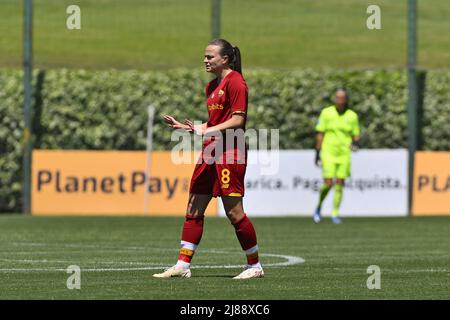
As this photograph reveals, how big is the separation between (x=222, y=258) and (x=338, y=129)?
30.7 ft

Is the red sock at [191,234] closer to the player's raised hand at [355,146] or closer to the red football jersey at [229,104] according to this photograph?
the red football jersey at [229,104]

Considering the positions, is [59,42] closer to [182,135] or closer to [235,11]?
[235,11]

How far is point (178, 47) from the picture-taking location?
39.4 metres

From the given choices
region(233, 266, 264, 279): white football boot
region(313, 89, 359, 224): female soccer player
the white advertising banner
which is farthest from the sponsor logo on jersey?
the white advertising banner

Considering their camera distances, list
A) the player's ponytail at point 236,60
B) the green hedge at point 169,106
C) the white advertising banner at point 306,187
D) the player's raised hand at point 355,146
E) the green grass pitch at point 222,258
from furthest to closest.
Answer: the green hedge at point 169,106, the white advertising banner at point 306,187, the player's raised hand at point 355,146, the player's ponytail at point 236,60, the green grass pitch at point 222,258

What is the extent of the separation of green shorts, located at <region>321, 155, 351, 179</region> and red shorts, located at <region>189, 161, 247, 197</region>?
1180cm

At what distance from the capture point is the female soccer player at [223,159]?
1235 centimetres

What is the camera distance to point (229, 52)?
41.1ft

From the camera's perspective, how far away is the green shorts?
24.2 meters

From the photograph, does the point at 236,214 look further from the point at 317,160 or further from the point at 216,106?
the point at 317,160

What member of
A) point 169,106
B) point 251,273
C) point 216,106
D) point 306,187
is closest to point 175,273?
point 251,273

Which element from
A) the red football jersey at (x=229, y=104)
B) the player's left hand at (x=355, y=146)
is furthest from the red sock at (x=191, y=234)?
the player's left hand at (x=355, y=146)

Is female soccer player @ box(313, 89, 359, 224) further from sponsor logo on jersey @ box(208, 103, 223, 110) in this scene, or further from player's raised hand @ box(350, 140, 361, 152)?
sponsor logo on jersey @ box(208, 103, 223, 110)
